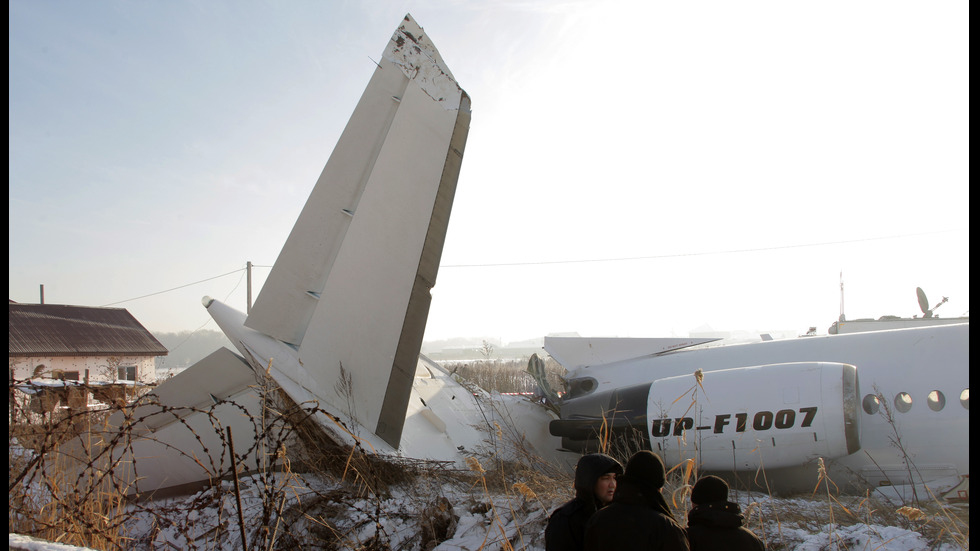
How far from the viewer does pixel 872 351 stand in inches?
244

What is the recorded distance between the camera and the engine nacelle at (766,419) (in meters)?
5.12

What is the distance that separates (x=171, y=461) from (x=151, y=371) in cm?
2192

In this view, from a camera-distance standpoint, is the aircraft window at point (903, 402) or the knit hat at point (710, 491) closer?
the knit hat at point (710, 491)

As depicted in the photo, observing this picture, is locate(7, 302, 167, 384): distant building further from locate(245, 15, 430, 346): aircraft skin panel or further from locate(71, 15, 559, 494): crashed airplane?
locate(245, 15, 430, 346): aircraft skin panel

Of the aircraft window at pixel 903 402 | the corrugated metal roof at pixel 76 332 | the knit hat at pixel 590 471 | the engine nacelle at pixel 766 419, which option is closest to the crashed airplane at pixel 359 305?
the engine nacelle at pixel 766 419

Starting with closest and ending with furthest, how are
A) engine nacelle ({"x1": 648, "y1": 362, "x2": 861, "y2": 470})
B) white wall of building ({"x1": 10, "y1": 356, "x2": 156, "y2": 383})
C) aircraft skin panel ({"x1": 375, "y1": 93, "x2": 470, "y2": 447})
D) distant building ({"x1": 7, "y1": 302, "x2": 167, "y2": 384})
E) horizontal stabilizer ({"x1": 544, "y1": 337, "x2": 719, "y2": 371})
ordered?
aircraft skin panel ({"x1": 375, "y1": 93, "x2": 470, "y2": 447}) < engine nacelle ({"x1": 648, "y1": 362, "x2": 861, "y2": 470}) < horizontal stabilizer ({"x1": 544, "y1": 337, "x2": 719, "y2": 371}) < white wall of building ({"x1": 10, "y1": 356, "x2": 156, "y2": 383}) < distant building ({"x1": 7, "y1": 302, "x2": 167, "y2": 384})

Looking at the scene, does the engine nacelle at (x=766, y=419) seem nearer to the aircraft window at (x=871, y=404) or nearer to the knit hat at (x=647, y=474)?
the aircraft window at (x=871, y=404)

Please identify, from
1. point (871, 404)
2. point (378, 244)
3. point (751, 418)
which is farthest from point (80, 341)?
point (871, 404)

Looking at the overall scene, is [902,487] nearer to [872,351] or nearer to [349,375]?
[872,351]

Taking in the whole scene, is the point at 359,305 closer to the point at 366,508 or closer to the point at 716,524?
the point at 366,508

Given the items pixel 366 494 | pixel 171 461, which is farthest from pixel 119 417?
pixel 366 494

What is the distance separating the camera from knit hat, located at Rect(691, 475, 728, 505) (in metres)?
2.45

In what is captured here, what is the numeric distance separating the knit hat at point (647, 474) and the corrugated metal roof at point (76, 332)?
23663mm

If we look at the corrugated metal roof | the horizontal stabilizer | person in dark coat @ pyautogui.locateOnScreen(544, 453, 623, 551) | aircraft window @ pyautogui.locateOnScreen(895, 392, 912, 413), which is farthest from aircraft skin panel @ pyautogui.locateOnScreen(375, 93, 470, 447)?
the corrugated metal roof
